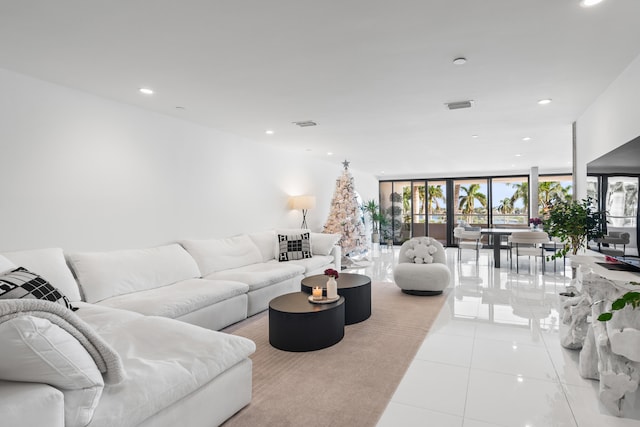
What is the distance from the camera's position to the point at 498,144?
6.91 meters

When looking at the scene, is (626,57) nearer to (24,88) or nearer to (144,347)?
(144,347)

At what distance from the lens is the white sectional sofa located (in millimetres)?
1528

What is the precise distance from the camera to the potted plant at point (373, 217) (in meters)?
11.7

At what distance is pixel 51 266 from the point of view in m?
3.18

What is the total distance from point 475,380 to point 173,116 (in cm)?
458

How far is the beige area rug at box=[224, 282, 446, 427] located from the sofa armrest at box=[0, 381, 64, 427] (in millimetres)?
1051

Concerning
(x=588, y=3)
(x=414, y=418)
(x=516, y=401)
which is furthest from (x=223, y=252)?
(x=588, y=3)

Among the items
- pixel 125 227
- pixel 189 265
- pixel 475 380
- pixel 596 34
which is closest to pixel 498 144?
pixel 596 34

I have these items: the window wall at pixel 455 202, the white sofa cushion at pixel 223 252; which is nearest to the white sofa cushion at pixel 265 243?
the white sofa cushion at pixel 223 252

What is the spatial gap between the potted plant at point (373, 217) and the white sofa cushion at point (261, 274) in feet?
20.9

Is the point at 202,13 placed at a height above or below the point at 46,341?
above

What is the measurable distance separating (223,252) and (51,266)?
219 cm

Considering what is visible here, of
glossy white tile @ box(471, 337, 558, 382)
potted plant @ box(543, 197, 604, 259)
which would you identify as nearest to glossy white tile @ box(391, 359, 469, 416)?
glossy white tile @ box(471, 337, 558, 382)

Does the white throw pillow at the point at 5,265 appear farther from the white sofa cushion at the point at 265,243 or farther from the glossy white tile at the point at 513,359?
the glossy white tile at the point at 513,359
